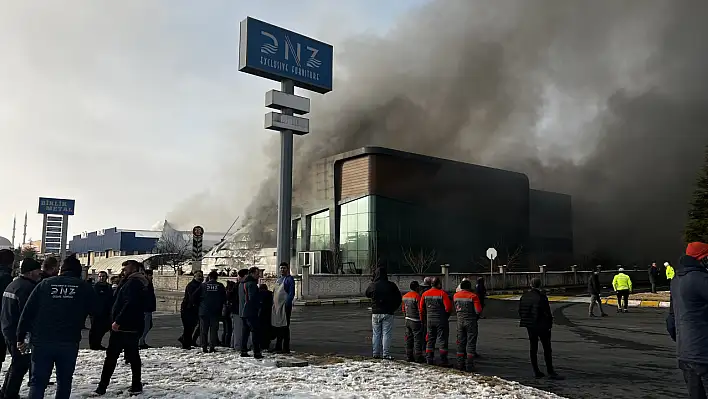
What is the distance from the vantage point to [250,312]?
860cm

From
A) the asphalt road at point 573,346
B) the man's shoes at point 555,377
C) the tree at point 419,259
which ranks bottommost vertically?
the asphalt road at point 573,346

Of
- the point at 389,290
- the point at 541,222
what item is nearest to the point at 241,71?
the point at 389,290

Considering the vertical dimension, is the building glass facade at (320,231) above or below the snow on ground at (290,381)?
above

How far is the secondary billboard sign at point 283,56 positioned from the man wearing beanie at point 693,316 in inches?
675

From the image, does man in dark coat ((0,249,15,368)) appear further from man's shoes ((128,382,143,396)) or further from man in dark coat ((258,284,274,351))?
man in dark coat ((258,284,274,351))

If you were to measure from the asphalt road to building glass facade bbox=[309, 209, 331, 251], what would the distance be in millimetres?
22887

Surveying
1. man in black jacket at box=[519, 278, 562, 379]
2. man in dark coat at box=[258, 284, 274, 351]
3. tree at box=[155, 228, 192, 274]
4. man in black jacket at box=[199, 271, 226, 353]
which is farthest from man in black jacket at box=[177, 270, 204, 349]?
tree at box=[155, 228, 192, 274]

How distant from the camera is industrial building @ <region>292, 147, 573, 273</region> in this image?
38.3m

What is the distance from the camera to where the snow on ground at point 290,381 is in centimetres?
603

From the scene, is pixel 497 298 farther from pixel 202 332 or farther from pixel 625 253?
pixel 625 253

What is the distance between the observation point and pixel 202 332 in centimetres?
910

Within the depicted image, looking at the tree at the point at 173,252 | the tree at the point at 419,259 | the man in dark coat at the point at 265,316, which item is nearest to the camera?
the man in dark coat at the point at 265,316

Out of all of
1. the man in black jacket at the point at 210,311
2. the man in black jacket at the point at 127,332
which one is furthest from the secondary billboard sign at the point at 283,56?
the man in black jacket at the point at 127,332

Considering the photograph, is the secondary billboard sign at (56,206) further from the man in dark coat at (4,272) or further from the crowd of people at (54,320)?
the crowd of people at (54,320)
